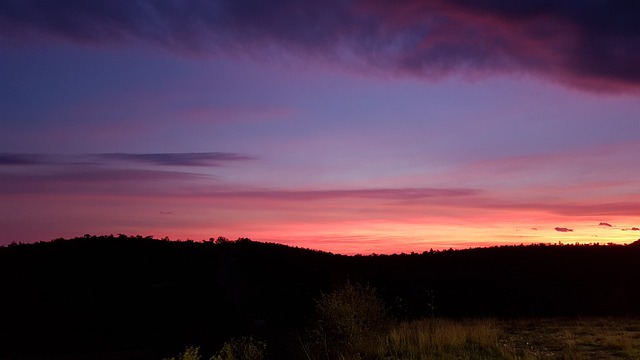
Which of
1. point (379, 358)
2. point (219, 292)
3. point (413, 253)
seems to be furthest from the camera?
point (413, 253)

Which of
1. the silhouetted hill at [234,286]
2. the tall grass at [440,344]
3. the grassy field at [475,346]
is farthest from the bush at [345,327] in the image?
the silhouetted hill at [234,286]

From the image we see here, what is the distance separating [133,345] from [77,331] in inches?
175

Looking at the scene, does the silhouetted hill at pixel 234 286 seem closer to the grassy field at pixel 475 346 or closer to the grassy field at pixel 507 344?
the grassy field at pixel 475 346

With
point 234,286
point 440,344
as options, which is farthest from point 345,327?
point 234,286

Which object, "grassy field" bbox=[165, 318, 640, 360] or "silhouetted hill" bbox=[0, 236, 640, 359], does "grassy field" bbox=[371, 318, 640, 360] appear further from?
"silhouetted hill" bbox=[0, 236, 640, 359]

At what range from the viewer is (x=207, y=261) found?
47.4m

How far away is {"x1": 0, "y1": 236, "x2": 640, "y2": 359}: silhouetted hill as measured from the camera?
97.1 feet

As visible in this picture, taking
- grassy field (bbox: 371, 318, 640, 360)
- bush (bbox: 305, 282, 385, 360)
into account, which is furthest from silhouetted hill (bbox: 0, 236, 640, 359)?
bush (bbox: 305, 282, 385, 360)

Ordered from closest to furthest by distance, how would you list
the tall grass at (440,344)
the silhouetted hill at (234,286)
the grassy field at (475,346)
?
1. the grassy field at (475,346)
2. the tall grass at (440,344)
3. the silhouetted hill at (234,286)

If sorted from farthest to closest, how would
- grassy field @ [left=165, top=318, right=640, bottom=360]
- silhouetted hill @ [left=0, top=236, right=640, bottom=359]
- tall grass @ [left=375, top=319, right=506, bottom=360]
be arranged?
silhouetted hill @ [left=0, top=236, right=640, bottom=359], tall grass @ [left=375, top=319, right=506, bottom=360], grassy field @ [left=165, top=318, right=640, bottom=360]

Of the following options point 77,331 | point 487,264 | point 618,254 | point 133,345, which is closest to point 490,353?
point 133,345

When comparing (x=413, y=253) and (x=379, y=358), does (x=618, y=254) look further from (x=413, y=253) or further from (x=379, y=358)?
(x=379, y=358)

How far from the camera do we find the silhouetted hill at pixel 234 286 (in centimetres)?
2961

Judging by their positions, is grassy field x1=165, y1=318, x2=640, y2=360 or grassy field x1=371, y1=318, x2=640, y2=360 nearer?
grassy field x1=165, y1=318, x2=640, y2=360
